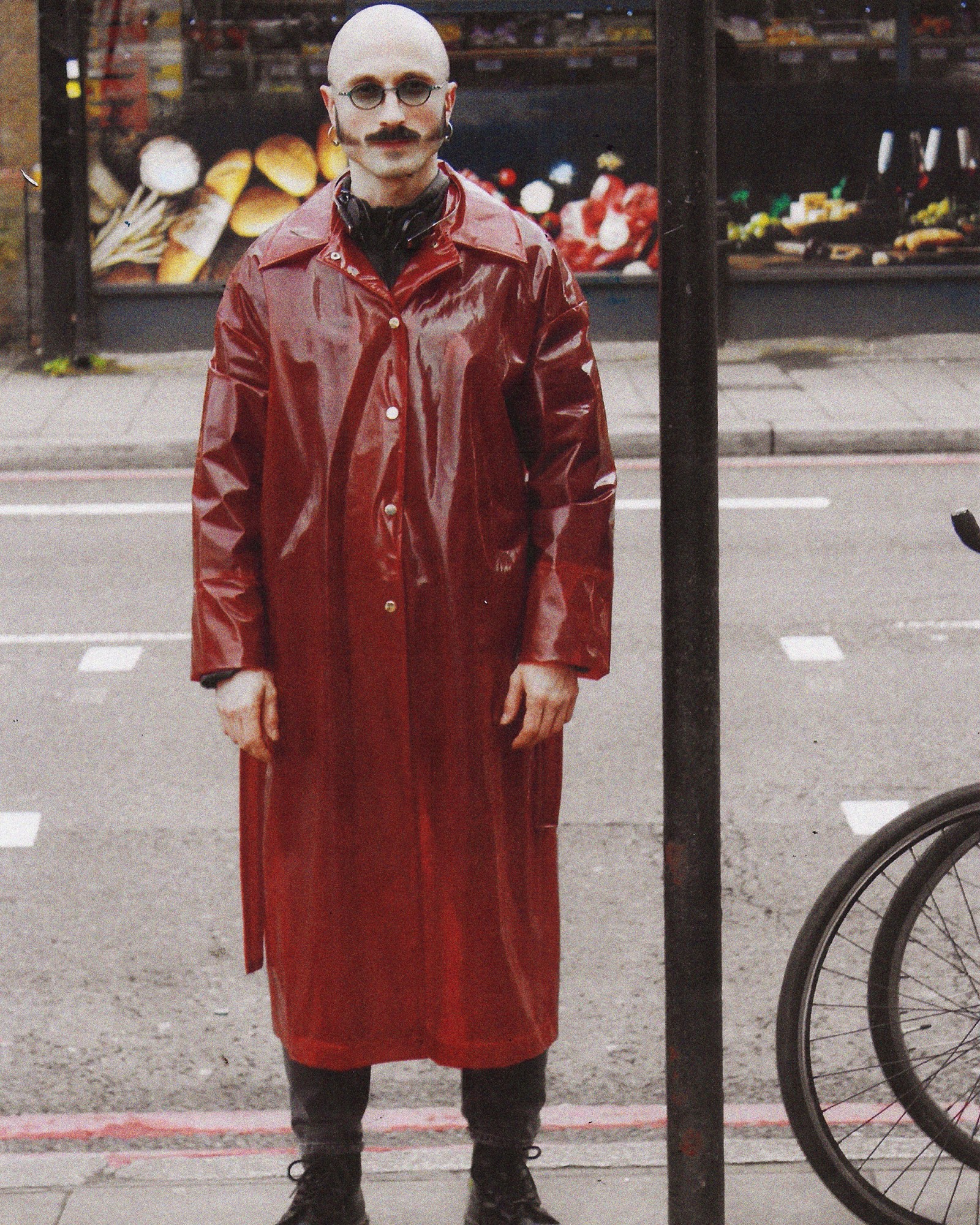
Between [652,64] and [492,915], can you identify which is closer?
[492,915]

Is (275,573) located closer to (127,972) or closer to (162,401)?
(127,972)

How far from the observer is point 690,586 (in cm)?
268

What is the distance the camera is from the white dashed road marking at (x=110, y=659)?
7.05 m

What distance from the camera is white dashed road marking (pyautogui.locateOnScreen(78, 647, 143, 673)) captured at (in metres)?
7.05

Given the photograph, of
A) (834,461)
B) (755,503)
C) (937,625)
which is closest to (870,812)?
(937,625)

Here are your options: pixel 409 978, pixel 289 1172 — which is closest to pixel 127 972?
pixel 289 1172

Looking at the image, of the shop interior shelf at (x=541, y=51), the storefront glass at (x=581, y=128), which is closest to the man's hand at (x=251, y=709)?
the storefront glass at (x=581, y=128)

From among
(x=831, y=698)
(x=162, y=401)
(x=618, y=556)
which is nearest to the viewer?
(x=831, y=698)

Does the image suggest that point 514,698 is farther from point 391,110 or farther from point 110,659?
point 110,659

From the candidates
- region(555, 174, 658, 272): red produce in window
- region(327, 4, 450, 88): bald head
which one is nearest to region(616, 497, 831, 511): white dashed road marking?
region(555, 174, 658, 272): red produce in window

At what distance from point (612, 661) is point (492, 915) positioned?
4001 millimetres

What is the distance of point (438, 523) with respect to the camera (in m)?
2.96

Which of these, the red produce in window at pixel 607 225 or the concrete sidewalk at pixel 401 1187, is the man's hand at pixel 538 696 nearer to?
the concrete sidewalk at pixel 401 1187

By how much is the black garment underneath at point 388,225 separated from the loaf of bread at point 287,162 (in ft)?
36.0
